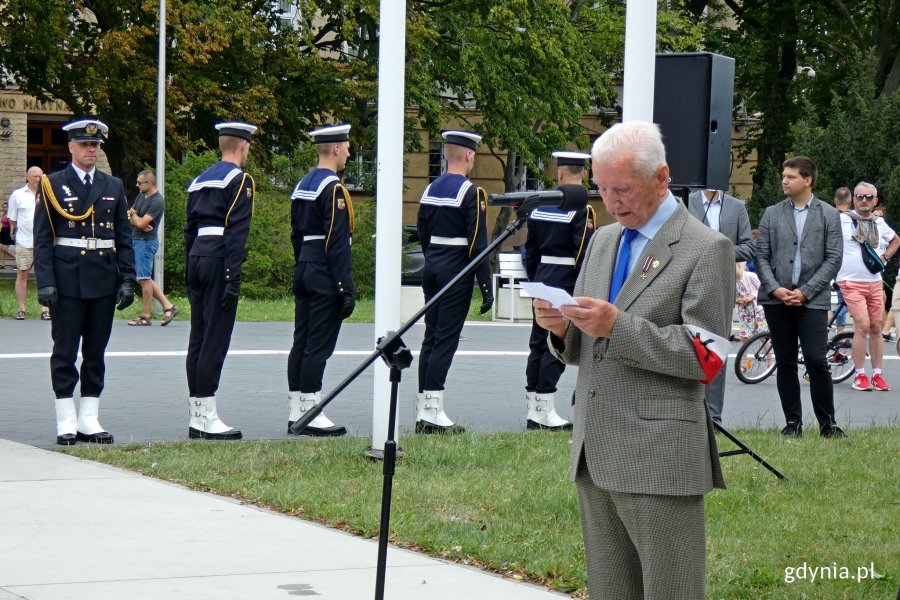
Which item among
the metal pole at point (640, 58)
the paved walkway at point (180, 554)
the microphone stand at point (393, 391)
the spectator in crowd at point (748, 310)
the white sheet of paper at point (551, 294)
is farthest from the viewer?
the spectator in crowd at point (748, 310)

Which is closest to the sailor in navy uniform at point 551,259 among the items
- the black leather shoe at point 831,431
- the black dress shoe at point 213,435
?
the black leather shoe at point 831,431

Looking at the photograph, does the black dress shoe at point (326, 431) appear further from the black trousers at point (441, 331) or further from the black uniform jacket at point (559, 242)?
the black uniform jacket at point (559, 242)

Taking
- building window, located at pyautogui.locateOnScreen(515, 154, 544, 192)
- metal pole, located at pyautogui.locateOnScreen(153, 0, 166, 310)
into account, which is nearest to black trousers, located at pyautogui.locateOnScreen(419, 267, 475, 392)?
metal pole, located at pyautogui.locateOnScreen(153, 0, 166, 310)

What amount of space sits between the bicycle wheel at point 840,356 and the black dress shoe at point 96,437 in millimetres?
8690

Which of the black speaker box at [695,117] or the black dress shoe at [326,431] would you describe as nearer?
the black speaker box at [695,117]

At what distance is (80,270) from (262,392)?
11.3 feet

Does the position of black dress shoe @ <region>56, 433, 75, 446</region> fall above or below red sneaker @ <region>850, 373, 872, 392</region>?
above

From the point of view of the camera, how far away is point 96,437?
962 centimetres

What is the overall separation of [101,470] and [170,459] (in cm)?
51

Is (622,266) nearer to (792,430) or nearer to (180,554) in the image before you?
(180,554)

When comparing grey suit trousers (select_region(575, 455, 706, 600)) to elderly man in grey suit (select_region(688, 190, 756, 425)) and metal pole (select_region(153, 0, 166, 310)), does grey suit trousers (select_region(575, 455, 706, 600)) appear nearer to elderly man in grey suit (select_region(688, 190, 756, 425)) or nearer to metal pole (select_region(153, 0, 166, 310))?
elderly man in grey suit (select_region(688, 190, 756, 425))

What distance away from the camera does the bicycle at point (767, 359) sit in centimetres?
1499

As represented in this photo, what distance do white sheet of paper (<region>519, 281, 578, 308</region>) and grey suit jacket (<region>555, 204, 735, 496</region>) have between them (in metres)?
0.18

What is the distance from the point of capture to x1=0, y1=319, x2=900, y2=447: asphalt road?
35.3ft
